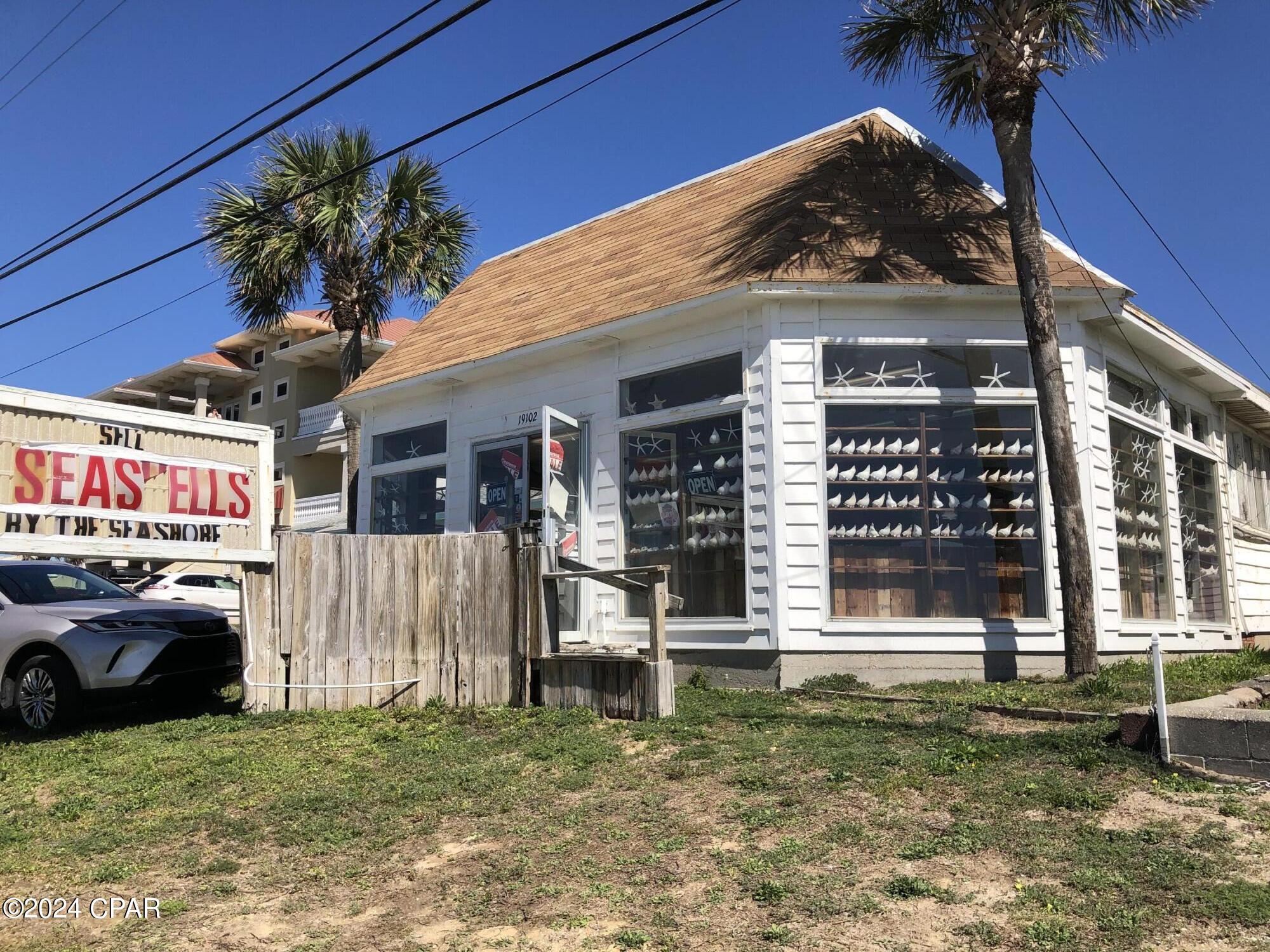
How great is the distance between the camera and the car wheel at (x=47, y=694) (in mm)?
9258

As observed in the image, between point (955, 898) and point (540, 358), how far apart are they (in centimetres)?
946

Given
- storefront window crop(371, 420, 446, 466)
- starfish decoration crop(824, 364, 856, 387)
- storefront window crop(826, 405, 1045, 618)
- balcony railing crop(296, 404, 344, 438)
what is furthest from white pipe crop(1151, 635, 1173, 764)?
balcony railing crop(296, 404, 344, 438)

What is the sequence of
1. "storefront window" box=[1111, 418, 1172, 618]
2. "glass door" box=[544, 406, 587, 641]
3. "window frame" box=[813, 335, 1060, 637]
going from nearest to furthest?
"window frame" box=[813, 335, 1060, 637] → "storefront window" box=[1111, 418, 1172, 618] → "glass door" box=[544, 406, 587, 641]

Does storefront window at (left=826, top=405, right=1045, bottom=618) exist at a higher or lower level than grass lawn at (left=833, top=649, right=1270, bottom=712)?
higher

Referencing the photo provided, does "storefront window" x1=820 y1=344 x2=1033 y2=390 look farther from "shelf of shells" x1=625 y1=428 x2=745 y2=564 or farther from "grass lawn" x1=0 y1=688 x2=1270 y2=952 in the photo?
"grass lawn" x1=0 y1=688 x2=1270 y2=952

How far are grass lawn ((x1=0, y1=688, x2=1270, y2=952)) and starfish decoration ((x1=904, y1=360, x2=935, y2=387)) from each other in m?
3.86

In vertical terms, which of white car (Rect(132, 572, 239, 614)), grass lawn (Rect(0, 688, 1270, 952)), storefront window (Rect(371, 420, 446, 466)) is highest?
A: storefront window (Rect(371, 420, 446, 466))

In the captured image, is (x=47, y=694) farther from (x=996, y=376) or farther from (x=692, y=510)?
(x=996, y=376)

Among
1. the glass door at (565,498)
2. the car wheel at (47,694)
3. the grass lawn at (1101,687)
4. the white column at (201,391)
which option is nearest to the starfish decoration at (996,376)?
the grass lawn at (1101,687)

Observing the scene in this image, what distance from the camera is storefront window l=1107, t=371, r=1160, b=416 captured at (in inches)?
469

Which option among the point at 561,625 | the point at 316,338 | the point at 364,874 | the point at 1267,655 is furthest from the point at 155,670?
the point at 316,338

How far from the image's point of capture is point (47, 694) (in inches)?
370

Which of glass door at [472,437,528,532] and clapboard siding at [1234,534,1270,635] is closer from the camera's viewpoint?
glass door at [472,437,528,532]

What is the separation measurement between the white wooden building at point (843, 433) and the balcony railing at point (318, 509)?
17.9 meters
